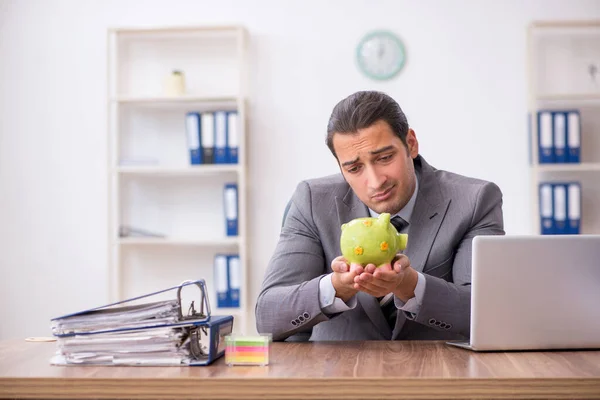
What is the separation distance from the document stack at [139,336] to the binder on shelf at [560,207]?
2.84 m

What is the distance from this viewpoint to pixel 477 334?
1.43 meters

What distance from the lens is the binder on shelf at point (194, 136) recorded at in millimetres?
3936

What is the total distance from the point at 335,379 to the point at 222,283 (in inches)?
110

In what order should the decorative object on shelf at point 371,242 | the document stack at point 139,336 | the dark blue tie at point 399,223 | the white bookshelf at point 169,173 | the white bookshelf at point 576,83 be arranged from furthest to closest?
the white bookshelf at point 169,173, the white bookshelf at point 576,83, the dark blue tie at point 399,223, the decorative object on shelf at point 371,242, the document stack at point 139,336

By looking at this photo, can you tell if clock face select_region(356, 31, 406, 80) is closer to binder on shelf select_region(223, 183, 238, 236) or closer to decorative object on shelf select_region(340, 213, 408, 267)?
binder on shelf select_region(223, 183, 238, 236)

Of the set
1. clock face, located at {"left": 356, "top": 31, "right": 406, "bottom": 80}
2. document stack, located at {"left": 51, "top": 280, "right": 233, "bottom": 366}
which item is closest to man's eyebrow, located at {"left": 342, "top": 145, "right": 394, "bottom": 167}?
document stack, located at {"left": 51, "top": 280, "right": 233, "bottom": 366}

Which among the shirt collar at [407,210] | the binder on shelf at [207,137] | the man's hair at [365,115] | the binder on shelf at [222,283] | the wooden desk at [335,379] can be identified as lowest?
the binder on shelf at [222,283]

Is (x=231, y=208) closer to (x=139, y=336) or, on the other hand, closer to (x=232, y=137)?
(x=232, y=137)

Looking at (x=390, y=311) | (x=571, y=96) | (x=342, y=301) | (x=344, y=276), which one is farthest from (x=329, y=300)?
(x=571, y=96)

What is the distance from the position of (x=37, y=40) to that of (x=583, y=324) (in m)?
3.71

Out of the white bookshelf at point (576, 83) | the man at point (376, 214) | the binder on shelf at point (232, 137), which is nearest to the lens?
the man at point (376, 214)

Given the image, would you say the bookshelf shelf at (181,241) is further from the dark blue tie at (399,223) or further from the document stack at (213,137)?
the dark blue tie at (399,223)

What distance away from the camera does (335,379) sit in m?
1.18

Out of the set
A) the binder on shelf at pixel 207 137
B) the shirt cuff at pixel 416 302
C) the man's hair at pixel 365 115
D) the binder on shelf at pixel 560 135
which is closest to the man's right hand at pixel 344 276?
the shirt cuff at pixel 416 302
